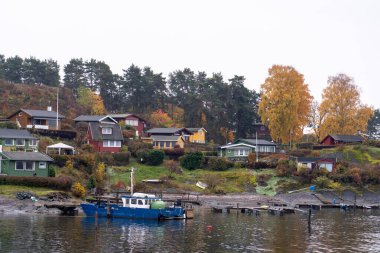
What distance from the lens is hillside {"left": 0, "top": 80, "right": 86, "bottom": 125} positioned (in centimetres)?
13650

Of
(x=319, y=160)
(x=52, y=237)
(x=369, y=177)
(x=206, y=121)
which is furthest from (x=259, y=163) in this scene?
(x=52, y=237)

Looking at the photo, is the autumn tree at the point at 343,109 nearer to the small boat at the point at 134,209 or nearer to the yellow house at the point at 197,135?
the yellow house at the point at 197,135

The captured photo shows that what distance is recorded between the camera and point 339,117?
12862 centimetres

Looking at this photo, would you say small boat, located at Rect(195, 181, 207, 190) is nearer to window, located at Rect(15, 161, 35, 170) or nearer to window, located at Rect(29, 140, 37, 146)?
window, located at Rect(15, 161, 35, 170)

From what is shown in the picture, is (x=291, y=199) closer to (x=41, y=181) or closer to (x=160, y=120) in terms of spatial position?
(x=41, y=181)

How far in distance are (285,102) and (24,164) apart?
59156 mm

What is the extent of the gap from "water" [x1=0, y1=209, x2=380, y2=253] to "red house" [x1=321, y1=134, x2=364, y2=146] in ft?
152

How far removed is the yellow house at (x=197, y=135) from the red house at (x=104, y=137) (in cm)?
2738

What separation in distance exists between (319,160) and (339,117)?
79.7 feet

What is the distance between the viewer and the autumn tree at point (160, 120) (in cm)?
14832

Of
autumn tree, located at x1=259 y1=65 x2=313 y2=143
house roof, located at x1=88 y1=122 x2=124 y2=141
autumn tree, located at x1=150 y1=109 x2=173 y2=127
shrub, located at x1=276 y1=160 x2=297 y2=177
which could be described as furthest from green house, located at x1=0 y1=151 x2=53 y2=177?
autumn tree, located at x1=150 y1=109 x2=173 y2=127

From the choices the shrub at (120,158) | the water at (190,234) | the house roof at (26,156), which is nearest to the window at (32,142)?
the house roof at (26,156)

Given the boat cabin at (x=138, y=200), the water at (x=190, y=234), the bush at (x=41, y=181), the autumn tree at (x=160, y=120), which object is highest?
the autumn tree at (x=160, y=120)

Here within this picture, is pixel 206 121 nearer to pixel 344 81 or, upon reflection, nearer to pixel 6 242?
pixel 344 81
